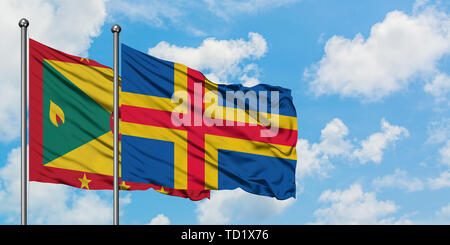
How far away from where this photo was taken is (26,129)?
45.9ft

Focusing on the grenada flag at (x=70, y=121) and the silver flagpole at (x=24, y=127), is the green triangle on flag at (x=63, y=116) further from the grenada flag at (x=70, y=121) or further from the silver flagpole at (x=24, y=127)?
the silver flagpole at (x=24, y=127)

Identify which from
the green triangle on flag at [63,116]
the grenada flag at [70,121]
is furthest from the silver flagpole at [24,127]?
the green triangle on flag at [63,116]

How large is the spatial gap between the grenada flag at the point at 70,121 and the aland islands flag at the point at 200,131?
0.51 m

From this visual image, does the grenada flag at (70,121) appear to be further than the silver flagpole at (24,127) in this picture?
Yes

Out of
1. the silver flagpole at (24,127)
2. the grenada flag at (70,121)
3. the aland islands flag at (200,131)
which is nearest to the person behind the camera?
the silver flagpole at (24,127)

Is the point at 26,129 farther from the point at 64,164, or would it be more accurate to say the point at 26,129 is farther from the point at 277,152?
the point at 277,152

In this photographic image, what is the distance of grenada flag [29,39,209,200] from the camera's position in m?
14.9

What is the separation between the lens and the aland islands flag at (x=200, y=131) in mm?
15422

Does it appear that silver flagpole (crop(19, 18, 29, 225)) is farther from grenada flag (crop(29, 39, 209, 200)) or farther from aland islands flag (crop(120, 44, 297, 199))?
aland islands flag (crop(120, 44, 297, 199))

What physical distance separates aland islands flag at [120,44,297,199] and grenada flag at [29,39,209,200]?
0.51 metres

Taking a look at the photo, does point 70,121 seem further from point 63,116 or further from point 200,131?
point 200,131

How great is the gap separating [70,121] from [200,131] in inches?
114

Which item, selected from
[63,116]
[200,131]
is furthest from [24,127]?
[200,131]
